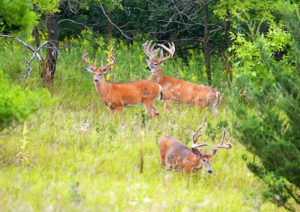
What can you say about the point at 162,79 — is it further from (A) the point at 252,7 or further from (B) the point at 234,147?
(B) the point at 234,147

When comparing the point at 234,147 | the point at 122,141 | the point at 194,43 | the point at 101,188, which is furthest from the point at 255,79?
the point at 194,43

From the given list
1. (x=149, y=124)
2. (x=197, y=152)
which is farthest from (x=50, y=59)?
(x=197, y=152)

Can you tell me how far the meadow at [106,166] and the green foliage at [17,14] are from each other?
1.09 metres

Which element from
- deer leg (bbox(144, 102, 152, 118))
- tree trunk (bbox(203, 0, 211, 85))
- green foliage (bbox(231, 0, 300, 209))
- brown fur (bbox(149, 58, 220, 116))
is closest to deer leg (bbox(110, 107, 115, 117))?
deer leg (bbox(144, 102, 152, 118))

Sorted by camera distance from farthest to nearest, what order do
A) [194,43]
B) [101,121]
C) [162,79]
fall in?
[194,43] < [162,79] < [101,121]

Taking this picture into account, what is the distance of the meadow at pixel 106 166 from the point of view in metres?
6.53

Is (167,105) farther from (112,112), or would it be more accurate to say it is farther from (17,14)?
(17,14)

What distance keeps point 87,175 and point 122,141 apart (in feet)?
6.89

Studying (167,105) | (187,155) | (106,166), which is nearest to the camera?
(106,166)

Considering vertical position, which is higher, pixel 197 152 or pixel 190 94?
pixel 197 152

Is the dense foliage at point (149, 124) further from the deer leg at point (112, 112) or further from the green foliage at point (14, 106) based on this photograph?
the deer leg at point (112, 112)

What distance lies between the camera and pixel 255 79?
10.8 meters

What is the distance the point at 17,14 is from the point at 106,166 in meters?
2.56

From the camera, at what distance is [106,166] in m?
8.64
